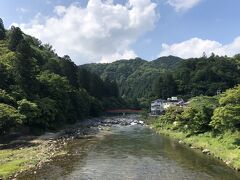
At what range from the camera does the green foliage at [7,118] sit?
63622 mm

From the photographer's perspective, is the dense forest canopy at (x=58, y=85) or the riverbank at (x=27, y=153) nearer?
the riverbank at (x=27, y=153)

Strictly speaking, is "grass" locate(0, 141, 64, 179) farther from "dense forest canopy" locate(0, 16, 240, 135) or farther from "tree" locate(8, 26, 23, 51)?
"tree" locate(8, 26, 23, 51)

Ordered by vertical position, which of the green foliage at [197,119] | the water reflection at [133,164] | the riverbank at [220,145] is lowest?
the water reflection at [133,164]

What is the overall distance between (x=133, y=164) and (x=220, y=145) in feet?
47.3

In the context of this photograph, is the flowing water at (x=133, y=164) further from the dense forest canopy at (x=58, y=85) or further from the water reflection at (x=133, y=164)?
the dense forest canopy at (x=58, y=85)

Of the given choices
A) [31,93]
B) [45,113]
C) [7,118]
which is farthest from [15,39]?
[7,118]

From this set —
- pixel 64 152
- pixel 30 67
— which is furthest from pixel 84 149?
pixel 30 67

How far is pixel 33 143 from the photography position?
206 ft

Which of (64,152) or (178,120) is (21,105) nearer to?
(64,152)

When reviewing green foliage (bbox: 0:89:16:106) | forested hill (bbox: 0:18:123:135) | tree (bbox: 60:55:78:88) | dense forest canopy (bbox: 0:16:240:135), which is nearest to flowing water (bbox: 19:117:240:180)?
dense forest canopy (bbox: 0:16:240:135)

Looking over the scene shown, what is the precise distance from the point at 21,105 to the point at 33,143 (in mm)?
13048

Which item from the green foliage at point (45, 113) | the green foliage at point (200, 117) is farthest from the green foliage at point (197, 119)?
the green foliage at point (45, 113)

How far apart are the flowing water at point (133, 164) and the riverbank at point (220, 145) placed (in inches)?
46.0

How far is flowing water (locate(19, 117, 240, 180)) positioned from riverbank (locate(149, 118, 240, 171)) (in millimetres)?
1169
